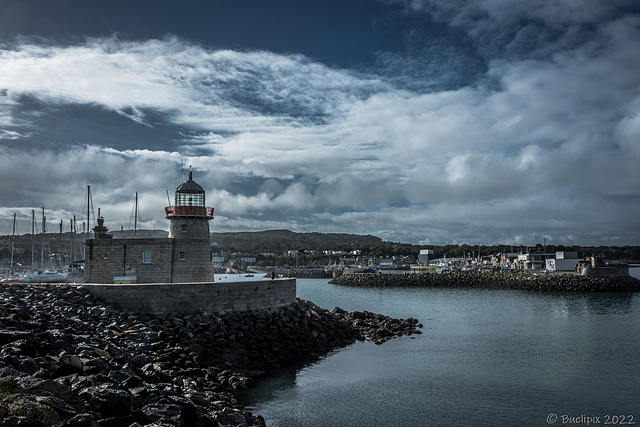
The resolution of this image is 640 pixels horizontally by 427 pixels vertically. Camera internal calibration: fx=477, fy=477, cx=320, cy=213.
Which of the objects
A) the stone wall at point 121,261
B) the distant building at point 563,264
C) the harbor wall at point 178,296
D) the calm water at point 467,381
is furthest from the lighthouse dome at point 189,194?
the distant building at point 563,264

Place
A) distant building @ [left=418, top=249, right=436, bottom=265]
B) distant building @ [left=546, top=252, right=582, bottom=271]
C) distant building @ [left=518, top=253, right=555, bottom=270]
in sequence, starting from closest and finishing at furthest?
distant building @ [left=546, top=252, right=582, bottom=271], distant building @ [left=518, top=253, right=555, bottom=270], distant building @ [left=418, top=249, right=436, bottom=265]

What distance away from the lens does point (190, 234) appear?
24.6m

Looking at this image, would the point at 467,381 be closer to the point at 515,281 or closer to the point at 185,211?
the point at 185,211

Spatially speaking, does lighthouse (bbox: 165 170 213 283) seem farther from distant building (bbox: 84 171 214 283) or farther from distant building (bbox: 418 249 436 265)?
distant building (bbox: 418 249 436 265)

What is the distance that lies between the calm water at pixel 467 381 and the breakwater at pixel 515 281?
112ft

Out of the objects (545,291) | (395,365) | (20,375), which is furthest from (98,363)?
(545,291)

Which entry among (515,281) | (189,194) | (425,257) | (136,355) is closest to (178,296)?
(136,355)

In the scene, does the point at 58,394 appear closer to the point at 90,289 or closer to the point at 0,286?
the point at 90,289

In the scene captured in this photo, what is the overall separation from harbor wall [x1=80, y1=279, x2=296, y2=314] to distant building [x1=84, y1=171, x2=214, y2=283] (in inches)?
121

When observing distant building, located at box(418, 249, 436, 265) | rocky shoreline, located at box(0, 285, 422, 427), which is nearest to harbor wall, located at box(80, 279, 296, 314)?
rocky shoreline, located at box(0, 285, 422, 427)

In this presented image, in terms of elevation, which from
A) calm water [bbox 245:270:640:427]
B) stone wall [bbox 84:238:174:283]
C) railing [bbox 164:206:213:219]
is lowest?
calm water [bbox 245:270:640:427]

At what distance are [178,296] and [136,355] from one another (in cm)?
545

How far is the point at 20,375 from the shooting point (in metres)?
8.17

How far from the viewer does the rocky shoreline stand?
7.75 meters
